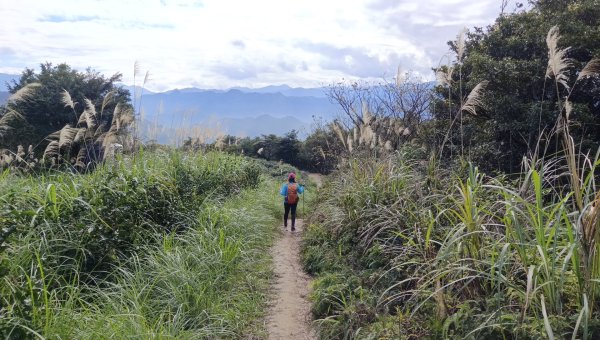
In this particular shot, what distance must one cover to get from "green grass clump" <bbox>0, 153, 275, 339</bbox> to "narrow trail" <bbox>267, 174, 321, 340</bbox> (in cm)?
17

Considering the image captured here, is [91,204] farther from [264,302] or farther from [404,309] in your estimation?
[404,309]

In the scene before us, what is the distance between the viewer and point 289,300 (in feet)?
16.1

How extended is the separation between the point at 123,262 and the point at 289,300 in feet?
6.12

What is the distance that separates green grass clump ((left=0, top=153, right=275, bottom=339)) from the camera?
317 centimetres

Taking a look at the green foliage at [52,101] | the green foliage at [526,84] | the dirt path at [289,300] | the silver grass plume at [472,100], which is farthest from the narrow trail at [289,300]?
the green foliage at [52,101]

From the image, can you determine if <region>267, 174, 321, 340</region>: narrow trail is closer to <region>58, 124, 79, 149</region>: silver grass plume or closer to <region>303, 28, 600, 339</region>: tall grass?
<region>303, 28, 600, 339</region>: tall grass

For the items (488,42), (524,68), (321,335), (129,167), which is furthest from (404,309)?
(488,42)

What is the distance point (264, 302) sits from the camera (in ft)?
15.6

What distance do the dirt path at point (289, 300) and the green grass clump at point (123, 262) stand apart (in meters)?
0.18

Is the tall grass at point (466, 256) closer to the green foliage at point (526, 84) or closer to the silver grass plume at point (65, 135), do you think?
the green foliage at point (526, 84)

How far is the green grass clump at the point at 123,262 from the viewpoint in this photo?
10.4ft

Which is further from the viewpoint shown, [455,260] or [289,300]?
[289,300]

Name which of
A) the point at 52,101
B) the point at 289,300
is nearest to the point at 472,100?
the point at 289,300

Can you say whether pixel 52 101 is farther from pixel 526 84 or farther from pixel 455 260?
pixel 455 260
